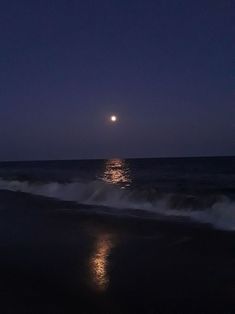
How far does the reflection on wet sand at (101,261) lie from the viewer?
7910mm

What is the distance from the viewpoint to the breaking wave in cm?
1612

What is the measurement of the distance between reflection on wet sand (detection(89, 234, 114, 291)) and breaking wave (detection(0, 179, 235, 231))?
4811 millimetres

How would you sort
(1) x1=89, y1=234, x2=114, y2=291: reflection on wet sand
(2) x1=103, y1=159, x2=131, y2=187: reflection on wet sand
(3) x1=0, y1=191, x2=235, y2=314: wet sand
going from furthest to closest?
(2) x1=103, y1=159, x2=131, y2=187: reflection on wet sand → (1) x1=89, y1=234, x2=114, y2=291: reflection on wet sand → (3) x1=0, y1=191, x2=235, y2=314: wet sand

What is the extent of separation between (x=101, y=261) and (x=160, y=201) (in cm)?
1144

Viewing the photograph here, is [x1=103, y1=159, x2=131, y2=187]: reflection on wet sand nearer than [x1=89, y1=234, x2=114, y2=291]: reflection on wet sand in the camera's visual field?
No

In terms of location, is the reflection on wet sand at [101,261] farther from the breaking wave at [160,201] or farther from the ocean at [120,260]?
the breaking wave at [160,201]

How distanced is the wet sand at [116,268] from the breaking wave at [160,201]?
76.2 inches

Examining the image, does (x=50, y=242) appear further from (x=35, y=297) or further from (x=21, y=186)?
(x=21, y=186)

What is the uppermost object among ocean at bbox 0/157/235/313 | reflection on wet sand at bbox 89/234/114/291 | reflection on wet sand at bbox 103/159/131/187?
reflection on wet sand at bbox 89/234/114/291

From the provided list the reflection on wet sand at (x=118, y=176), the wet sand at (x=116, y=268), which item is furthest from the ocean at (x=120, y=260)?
the reflection on wet sand at (x=118, y=176)

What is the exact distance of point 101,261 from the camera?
9.53 metres

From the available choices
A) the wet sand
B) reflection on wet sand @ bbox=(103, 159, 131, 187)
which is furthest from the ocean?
reflection on wet sand @ bbox=(103, 159, 131, 187)

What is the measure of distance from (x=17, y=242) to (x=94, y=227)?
3316mm

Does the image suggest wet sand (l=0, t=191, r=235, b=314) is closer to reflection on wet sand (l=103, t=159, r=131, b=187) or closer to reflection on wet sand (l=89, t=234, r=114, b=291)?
reflection on wet sand (l=89, t=234, r=114, b=291)
